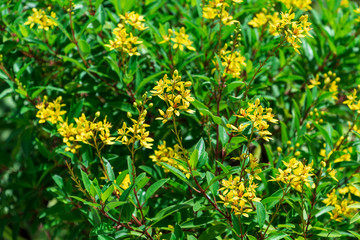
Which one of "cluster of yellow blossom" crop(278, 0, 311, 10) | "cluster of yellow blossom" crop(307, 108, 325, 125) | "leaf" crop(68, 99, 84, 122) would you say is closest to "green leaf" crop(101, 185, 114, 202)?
"leaf" crop(68, 99, 84, 122)

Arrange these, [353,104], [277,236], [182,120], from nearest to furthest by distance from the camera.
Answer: [277,236] < [353,104] < [182,120]

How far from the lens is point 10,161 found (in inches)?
114

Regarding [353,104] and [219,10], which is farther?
[219,10]

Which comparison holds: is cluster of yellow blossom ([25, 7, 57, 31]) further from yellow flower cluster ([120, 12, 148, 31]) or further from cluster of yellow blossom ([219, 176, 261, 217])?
cluster of yellow blossom ([219, 176, 261, 217])

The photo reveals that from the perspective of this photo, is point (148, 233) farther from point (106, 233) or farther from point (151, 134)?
point (151, 134)

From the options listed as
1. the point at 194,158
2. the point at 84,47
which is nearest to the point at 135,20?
the point at 84,47

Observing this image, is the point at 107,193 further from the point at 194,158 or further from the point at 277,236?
the point at 277,236

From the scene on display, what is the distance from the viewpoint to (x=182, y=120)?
6.89ft

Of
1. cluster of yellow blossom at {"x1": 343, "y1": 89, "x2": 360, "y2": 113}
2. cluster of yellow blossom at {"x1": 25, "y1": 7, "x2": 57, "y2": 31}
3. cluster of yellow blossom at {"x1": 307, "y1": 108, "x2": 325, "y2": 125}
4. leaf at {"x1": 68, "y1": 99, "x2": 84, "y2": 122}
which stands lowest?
cluster of yellow blossom at {"x1": 307, "y1": 108, "x2": 325, "y2": 125}

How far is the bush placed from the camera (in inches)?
57.4

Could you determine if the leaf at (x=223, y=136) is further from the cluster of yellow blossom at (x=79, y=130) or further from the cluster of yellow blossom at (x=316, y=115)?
the cluster of yellow blossom at (x=316, y=115)

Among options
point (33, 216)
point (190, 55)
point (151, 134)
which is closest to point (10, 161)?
point (33, 216)

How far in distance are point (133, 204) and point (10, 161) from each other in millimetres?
1737

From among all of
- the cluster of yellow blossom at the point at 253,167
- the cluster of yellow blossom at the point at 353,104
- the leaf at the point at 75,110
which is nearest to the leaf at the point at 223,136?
the cluster of yellow blossom at the point at 253,167
